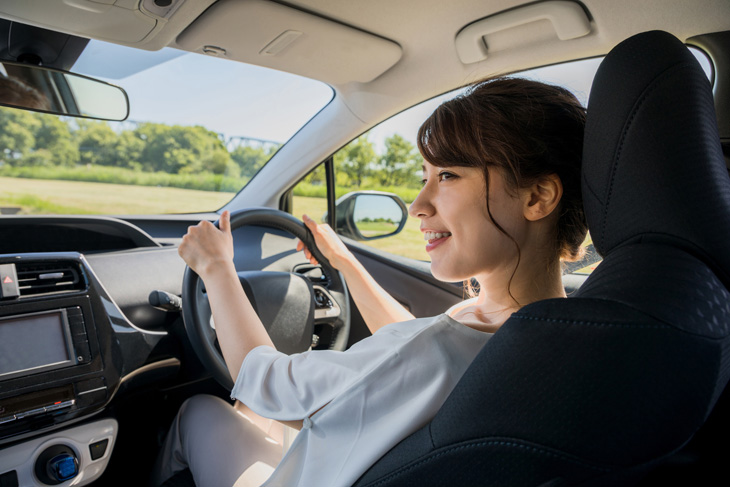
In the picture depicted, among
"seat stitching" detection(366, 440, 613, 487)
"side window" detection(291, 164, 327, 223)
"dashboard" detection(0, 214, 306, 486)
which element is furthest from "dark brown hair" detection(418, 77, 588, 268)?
"side window" detection(291, 164, 327, 223)

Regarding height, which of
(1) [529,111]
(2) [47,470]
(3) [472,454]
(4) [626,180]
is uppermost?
(1) [529,111]

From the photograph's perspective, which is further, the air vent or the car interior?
the air vent

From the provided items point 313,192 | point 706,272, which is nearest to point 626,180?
point 706,272

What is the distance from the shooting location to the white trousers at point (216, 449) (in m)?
1.35

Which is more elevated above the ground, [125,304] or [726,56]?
[726,56]

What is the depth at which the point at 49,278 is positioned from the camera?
146 centimetres

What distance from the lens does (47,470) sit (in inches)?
56.8

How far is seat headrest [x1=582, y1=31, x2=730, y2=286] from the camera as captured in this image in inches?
25.6

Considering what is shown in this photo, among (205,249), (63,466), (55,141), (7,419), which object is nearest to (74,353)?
(7,419)

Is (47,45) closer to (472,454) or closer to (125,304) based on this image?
(125,304)

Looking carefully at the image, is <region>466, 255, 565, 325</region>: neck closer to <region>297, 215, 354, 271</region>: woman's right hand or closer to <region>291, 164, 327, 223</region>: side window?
<region>297, 215, 354, 271</region>: woman's right hand

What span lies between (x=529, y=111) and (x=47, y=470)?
5.59 ft

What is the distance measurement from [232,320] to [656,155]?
1.03m

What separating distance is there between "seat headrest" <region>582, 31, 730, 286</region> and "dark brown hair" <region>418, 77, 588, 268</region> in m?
0.24
